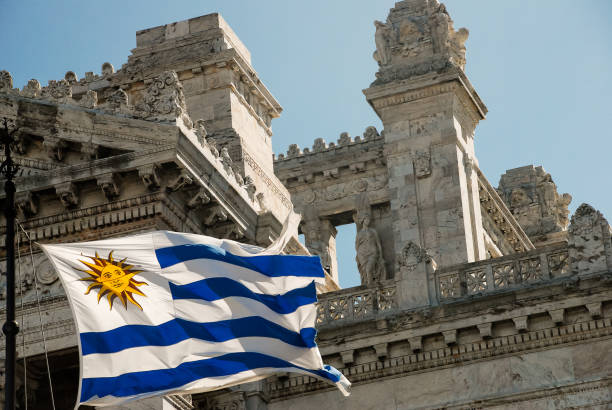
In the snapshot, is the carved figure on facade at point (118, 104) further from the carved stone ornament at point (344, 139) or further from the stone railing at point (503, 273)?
the carved stone ornament at point (344, 139)

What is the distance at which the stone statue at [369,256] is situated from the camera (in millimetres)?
41812

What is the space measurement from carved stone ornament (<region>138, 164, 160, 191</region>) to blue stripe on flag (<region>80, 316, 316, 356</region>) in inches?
180

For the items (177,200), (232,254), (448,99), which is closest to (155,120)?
(177,200)

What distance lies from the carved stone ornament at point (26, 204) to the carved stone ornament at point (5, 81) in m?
2.23

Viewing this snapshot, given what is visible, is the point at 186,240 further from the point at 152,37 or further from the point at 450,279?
the point at 152,37

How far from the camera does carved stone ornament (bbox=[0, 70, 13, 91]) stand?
29875 millimetres

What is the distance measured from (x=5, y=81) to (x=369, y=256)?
14500 millimetres

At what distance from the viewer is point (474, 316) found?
29.6 meters

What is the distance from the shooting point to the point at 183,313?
2362 cm

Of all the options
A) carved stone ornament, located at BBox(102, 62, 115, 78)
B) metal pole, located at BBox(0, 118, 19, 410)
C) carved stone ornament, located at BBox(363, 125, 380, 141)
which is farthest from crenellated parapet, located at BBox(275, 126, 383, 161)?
metal pole, located at BBox(0, 118, 19, 410)

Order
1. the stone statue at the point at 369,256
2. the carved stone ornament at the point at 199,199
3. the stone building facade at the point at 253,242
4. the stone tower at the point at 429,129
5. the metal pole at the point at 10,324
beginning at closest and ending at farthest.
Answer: the metal pole at the point at 10,324 → the stone building facade at the point at 253,242 → the carved stone ornament at the point at 199,199 → the stone tower at the point at 429,129 → the stone statue at the point at 369,256

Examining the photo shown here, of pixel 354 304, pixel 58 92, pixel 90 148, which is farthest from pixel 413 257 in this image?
pixel 58 92

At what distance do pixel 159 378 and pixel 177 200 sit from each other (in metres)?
6.56

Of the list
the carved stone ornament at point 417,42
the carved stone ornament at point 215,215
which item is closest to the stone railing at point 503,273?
the carved stone ornament at point 215,215
